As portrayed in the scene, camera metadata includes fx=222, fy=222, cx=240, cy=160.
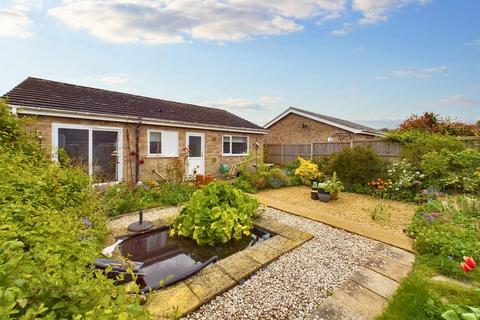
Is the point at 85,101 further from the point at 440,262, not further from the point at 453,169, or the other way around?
the point at 453,169

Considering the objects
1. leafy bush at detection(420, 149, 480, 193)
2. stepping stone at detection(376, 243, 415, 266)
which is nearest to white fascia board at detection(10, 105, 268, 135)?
stepping stone at detection(376, 243, 415, 266)

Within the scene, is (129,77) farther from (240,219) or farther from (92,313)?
(92,313)

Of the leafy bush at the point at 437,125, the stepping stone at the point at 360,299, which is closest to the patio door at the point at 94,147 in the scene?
the stepping stone at the point at 360,299

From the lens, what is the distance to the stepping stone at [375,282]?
2.83 metres

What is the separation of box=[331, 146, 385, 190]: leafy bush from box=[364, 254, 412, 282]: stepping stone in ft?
19.2

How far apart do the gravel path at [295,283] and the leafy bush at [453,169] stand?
491 centimetres

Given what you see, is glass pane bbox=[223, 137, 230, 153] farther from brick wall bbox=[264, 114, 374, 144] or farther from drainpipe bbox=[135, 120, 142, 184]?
brick wall bbox=[264, 114, 374, 144]

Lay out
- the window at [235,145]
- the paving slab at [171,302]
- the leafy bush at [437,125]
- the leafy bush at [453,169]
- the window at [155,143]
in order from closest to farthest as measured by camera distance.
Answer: the paving slab at [171,302], the leafy bush at [453,169], the window at [155,143], the leafy bush at [437,125], the window at [235,145]

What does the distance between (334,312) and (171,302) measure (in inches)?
71.5

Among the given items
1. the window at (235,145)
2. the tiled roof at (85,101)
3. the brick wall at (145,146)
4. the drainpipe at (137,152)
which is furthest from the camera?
the window at (235,145)

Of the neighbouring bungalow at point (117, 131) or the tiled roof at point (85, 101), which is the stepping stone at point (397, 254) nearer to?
the neighbouring bungalow at point (117, 131)

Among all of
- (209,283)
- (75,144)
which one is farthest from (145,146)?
(209,283)

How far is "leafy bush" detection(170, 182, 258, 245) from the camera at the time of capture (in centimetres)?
425

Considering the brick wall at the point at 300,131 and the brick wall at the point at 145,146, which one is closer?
the brick wall at the point at 145,146
